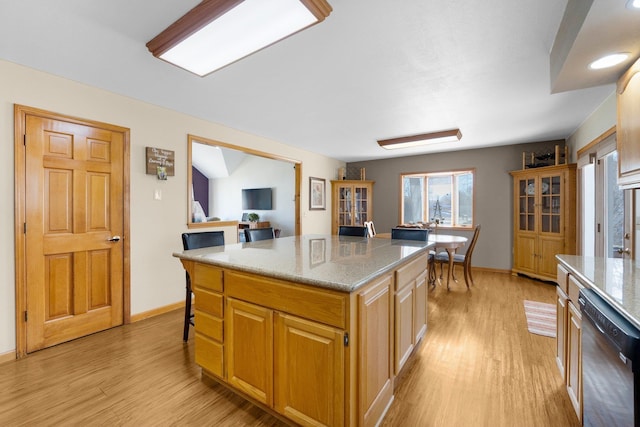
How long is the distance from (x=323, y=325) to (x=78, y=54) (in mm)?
2658

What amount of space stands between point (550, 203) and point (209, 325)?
17.1ft

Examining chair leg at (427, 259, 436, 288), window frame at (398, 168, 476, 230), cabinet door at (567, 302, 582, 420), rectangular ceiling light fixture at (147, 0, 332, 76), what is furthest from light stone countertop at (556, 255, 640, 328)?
window frame at (398, 168, 476, 230)

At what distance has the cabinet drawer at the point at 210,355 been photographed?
69.4 inches

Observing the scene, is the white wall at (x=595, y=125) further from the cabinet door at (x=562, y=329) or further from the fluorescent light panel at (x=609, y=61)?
the cabinet door at (x=562, y=329)

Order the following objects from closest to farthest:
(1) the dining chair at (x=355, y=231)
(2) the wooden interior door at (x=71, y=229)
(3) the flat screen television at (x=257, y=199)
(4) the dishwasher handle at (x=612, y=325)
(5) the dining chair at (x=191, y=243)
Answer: (4) the dishwasher handle at (x=612, y=325), (2) the wooden interior door at (x=71, y=229), (5) the dining chair at (x=191, y=243), (1) the dining chair at (x=355, y=231), (3) the flat screen television at (x=257, y=199)

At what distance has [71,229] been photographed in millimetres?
2566

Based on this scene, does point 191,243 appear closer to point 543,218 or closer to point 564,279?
point 564,279

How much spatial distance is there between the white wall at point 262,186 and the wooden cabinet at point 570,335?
5.65 m

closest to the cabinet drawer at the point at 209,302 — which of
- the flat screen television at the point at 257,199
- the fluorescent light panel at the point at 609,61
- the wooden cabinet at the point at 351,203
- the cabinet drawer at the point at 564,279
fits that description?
the cabinet drawer at the point at 564,279

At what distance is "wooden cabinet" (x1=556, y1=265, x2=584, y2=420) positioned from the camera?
4.74 feet

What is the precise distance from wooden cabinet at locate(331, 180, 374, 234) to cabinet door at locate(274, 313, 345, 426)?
5087mm

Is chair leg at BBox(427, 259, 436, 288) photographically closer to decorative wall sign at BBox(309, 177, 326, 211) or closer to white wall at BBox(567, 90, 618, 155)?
white wall at BBox(567, 90, 618, 155)

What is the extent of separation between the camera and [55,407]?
5.54ft

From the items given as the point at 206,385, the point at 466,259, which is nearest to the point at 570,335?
the point at 206,385
